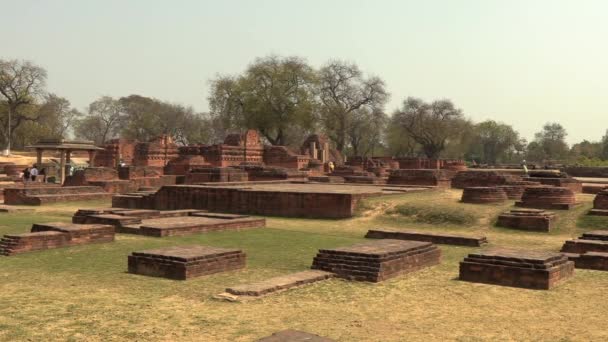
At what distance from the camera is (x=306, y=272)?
255 inches

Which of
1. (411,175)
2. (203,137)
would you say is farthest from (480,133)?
(411,175)

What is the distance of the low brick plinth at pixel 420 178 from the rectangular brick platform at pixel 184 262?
43.9ft

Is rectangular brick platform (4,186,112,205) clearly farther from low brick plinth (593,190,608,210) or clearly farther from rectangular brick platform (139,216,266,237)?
low brick plinth (593,190,608,210)

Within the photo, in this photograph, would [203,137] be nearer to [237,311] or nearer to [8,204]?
[8,204]

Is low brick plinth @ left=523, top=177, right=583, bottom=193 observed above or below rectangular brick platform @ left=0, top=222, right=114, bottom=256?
above

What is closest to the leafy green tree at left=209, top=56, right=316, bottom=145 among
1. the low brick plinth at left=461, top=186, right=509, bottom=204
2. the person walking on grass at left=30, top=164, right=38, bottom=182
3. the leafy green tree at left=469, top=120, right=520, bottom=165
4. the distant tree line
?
the distant tree line

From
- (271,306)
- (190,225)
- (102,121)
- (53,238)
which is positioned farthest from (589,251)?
(102,121)

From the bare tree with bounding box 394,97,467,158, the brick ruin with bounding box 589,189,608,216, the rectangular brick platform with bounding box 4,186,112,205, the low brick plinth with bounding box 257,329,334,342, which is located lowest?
the low brick plinth with bounding box 257,329,334,342

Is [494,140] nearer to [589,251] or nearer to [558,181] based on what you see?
[558,181]

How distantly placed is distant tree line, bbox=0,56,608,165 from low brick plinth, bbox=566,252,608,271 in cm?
3563

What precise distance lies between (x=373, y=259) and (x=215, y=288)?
166 cm

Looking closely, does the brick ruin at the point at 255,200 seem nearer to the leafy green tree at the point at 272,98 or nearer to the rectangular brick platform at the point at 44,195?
the rectangular brick platform at the point at 44,195

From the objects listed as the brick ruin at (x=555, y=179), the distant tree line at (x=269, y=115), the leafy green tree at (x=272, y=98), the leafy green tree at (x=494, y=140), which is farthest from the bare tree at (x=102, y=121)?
the brick ruin at (x=555, y=179)

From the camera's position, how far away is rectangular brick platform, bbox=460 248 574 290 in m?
6.17
